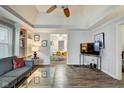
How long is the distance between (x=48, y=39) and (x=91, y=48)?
9.81 feet

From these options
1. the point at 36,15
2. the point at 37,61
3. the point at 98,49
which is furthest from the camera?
the point at 37,61

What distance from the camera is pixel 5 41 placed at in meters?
5.96

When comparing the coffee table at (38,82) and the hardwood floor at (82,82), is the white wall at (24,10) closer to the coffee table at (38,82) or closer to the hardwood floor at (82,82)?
the coffee table at (38,82)

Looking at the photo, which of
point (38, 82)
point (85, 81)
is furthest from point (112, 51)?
point (38, 82)

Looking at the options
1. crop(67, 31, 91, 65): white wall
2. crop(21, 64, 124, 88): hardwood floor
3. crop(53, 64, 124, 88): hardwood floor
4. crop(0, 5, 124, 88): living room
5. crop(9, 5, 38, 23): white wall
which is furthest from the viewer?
crop(67, 31, 91, 65): white wall

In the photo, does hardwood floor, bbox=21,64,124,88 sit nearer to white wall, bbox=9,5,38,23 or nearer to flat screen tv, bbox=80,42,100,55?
flat screen tv, bbox=80,42,100,55

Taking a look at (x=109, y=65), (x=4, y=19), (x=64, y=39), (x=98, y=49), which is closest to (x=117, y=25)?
(x=109, y=65)

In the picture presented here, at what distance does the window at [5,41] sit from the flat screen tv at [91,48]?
388 cm

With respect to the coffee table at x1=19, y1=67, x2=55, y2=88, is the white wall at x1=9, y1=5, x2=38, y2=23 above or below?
above

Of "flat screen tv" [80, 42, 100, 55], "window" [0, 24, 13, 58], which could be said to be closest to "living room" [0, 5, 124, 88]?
"window" [0, 24, 13, 58]

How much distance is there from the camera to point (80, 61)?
10.3 m

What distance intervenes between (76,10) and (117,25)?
297 cm

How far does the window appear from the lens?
568 cm
